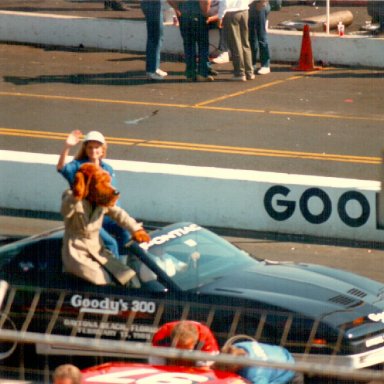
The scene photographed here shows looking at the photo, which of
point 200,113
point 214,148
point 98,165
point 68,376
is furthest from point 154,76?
point 68,376

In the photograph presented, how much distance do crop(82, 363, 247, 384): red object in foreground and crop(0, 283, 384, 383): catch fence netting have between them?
1685mm

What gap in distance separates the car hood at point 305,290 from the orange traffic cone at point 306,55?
12.6m

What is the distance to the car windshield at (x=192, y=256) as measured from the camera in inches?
320

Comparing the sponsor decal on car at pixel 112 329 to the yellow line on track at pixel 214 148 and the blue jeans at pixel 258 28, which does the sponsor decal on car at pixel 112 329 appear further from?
the blue jeans at pixel 258 28

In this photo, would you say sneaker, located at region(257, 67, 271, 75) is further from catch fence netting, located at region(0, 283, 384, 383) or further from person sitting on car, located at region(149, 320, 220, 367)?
person sitting on car, located at region(149, 320, 220, 367)

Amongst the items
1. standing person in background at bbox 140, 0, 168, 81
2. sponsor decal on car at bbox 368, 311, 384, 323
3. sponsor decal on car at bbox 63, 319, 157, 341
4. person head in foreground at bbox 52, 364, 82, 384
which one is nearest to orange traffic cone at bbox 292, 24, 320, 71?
standing person in background at bbox 140, 0, 168, 81

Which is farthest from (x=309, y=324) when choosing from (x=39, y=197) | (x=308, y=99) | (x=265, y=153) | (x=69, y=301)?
(x=308, y=99)

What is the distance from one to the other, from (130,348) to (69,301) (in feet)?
12.2

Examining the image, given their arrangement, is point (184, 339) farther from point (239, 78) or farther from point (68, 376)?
point (239, 78)

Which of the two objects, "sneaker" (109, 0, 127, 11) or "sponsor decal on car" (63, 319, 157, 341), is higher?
"sponsor decal on car" (63, 319, 157, 341)

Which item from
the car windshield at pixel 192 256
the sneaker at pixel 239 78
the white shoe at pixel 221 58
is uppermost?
the car windshield at pixel 192 256

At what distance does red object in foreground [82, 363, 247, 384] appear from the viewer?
5.57 metres

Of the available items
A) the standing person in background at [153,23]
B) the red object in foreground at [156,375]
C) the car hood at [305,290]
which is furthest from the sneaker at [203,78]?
the red object in foreground at [156,375]

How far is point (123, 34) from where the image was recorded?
23.2 m
